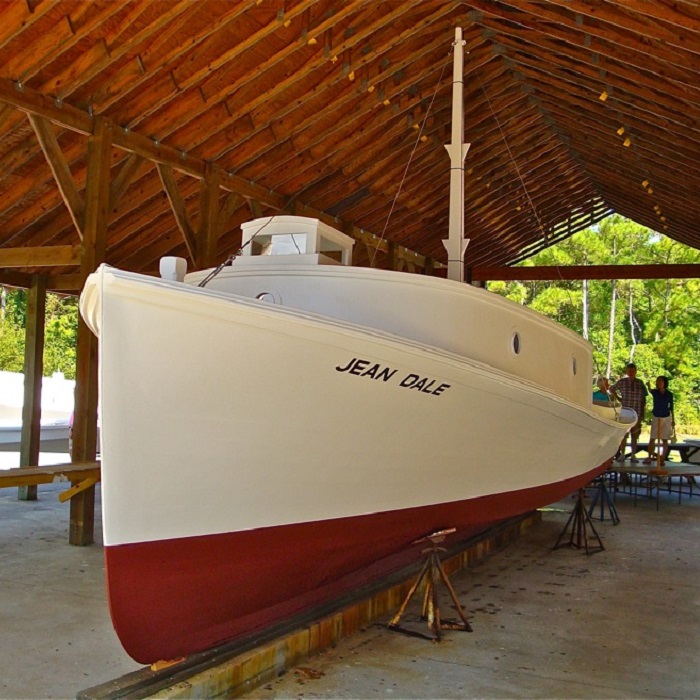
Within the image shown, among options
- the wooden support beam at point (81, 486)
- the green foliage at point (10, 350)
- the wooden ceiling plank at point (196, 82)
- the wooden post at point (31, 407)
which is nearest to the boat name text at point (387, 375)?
the wooden support beam at point (81, 486)

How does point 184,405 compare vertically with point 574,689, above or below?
above

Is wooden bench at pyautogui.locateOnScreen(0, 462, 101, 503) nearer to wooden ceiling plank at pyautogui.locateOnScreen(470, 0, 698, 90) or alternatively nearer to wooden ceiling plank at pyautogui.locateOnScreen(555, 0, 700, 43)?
wooden ceiling plank at pyautogui.locateOnScreen(555, 0, 700, 43)

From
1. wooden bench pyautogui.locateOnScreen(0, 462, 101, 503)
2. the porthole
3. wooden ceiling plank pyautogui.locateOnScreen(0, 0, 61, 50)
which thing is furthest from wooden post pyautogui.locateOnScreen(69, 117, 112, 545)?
the porthole

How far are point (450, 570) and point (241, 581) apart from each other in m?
3.46

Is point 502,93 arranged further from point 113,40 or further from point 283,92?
point 113,40

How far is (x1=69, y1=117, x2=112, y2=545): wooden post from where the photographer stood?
790 cm

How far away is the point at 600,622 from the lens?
19.3ft

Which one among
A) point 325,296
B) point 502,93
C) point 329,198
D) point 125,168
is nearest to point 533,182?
point 502,93

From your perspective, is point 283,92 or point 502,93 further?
point 502,93

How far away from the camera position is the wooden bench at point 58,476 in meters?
6.73

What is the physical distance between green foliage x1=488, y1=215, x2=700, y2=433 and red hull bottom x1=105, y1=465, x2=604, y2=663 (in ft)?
92.2

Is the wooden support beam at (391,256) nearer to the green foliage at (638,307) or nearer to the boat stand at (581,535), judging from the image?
the boat stand at (581,535)

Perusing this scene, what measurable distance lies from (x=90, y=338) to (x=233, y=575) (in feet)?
14.9

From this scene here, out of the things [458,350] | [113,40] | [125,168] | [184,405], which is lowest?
[184,405]
